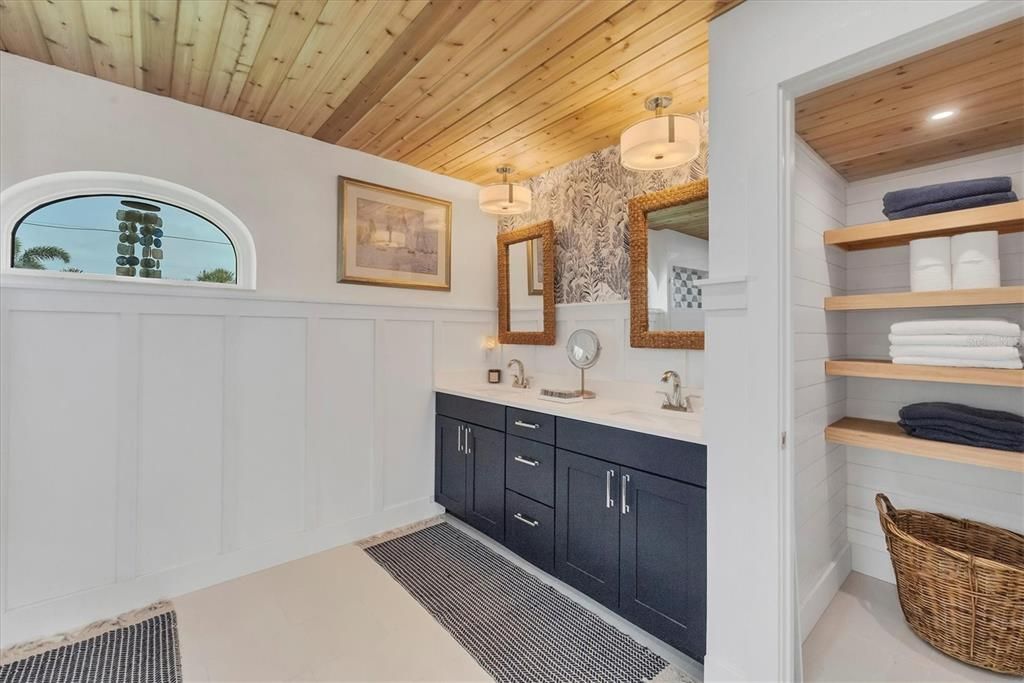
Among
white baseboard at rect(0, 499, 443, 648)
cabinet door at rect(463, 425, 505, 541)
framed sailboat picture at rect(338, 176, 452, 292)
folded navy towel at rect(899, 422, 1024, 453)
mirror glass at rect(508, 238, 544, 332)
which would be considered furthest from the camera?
mirror glass at rect(508, 238, 544, 332)

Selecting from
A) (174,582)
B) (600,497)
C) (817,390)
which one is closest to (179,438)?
(174,582)

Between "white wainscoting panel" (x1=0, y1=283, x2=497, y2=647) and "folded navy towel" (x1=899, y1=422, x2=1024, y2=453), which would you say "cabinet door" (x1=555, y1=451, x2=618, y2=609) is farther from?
"white wainscoting panel" (x1=0, y1=283, x2=497, y2=647)

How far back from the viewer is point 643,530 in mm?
1813

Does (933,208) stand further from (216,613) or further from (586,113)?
(216,613)

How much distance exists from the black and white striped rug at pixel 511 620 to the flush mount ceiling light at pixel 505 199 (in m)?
2.13

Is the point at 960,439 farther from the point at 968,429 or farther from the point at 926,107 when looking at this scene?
the point at 926,107

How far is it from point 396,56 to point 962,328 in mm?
2310

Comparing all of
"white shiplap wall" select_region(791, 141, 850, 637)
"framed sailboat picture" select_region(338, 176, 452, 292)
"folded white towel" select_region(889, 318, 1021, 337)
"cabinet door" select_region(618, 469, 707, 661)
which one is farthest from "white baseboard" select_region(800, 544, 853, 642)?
"framed sailboat picture" select_region(338, 176, 452, 292)

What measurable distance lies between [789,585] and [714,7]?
6.33 ft

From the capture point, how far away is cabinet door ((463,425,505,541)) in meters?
2.55

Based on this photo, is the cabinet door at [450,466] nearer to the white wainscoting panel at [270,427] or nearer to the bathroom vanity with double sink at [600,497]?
the bathroom vanity with double sink at [600,497]

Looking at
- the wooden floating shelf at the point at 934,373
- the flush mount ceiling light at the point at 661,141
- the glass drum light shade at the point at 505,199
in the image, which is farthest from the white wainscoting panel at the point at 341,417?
the wooden floating shelf at the point at 934,373

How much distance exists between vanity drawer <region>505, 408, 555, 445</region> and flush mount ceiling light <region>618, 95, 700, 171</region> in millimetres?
1316

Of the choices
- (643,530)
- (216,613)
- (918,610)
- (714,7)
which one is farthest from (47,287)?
(918,610)
